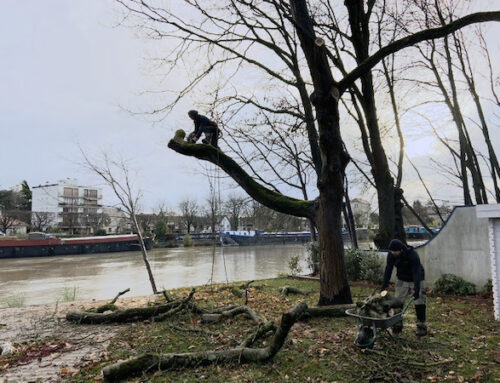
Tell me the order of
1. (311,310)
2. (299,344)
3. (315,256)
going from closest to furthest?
(299,344) < (311,310) < (315,256)

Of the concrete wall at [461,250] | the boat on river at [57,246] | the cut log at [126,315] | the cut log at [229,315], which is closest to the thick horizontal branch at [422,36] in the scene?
the cut log at [229,315]

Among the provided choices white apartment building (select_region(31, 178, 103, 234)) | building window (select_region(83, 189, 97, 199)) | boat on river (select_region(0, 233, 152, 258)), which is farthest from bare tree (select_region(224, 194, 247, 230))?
building window (select_region(83, 189, 97, 199))

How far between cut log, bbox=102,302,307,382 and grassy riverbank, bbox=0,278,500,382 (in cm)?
10

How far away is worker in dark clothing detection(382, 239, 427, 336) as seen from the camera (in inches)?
211

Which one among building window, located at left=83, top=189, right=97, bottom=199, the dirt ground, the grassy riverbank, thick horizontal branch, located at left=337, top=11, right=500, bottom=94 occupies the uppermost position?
building window, located at left=83, top=189, right=97, bottom=199

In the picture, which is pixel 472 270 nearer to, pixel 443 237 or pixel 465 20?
pixel 443 237

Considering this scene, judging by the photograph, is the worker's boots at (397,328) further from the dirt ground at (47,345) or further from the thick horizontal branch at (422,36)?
the dirt ground at (47,345)

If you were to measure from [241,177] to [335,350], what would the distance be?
15.0 ft

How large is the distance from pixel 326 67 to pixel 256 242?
53685 mm

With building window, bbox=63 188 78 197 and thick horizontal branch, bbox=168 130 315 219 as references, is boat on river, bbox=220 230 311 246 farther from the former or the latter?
building window, bbox=63 188 78 197

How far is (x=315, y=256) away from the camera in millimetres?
14297

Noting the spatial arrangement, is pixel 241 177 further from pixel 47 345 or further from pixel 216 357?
pixel 47 345

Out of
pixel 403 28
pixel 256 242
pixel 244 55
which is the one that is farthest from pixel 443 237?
pixel 256 242

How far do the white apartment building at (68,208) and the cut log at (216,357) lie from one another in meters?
61.5
